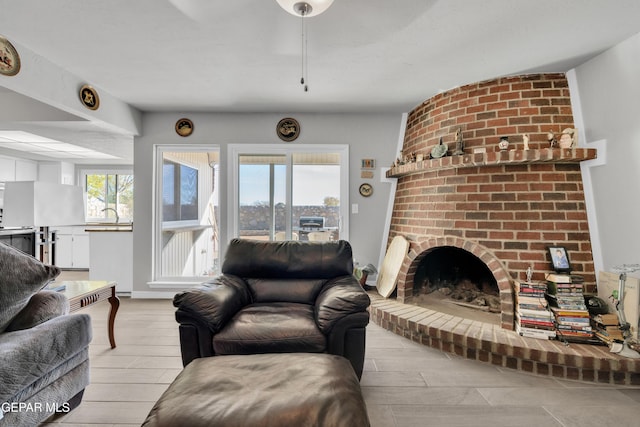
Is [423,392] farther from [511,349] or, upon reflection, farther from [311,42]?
[311,42]

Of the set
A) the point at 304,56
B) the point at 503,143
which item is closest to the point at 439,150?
the point at 503,143

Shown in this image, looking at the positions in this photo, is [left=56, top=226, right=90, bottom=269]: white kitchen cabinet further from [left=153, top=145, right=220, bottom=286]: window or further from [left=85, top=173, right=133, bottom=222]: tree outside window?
[left=153, top=145, right=220, bottom=286]: window

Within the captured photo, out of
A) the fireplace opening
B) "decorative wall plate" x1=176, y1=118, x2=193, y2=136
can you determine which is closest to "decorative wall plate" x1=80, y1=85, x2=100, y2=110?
"decorative wall plate" x1=176, y1=118, x2=193, y2=136

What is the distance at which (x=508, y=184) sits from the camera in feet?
8.18

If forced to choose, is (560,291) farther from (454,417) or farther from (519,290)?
(454,417)

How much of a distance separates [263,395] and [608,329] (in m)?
2.37

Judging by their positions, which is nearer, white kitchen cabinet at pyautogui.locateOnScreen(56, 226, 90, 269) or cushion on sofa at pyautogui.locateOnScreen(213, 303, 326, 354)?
cushion on sofa at pyautogui.locateOnScreen(213, 303, 326, 354)

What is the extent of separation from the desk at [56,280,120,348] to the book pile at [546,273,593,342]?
3.23 metres

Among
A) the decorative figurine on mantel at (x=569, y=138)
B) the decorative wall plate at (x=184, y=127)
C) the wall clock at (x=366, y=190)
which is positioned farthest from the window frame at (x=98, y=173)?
the decorative figurine on mantel at (x=569, y=138)

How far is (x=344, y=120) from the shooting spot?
12.1ft

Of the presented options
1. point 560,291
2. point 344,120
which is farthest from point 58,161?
point 560,291

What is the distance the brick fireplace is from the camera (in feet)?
7.75

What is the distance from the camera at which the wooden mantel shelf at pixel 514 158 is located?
89.2 inches

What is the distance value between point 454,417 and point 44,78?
366 centimetres
